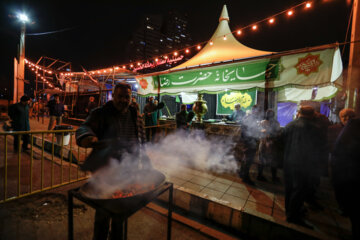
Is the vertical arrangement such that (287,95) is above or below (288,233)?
above

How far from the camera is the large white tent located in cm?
441

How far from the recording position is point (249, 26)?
5.77 metres

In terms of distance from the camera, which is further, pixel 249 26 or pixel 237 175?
pixel 249 26

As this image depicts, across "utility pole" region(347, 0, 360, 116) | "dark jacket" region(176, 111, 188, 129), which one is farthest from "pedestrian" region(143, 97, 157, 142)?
"utility pole" region(347, 0, 360, 116)

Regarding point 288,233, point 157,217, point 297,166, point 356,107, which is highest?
point 356,107

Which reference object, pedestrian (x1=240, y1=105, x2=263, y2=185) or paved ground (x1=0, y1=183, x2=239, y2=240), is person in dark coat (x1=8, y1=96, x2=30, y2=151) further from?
pedestrian (x1=240, y1=105, x2=263, y2=185)

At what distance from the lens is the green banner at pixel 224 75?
17.3ft

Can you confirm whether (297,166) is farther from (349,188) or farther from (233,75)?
(233,75)

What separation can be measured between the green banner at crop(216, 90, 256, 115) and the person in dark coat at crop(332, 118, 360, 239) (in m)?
4.94

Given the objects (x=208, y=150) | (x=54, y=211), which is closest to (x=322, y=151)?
(x=208, y=150)

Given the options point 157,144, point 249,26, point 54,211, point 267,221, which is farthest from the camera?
point 157,144

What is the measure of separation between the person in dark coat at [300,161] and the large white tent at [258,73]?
2.29 metres

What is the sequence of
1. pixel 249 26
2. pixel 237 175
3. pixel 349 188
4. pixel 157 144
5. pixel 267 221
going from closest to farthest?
pixel 349 188 → pixel 267 221 → pixel 237 175 → pixel 249 26 → pixel 157 144

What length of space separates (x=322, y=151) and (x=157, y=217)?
3730mm
